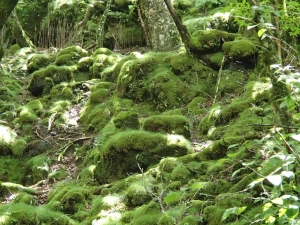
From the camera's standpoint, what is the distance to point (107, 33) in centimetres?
1312

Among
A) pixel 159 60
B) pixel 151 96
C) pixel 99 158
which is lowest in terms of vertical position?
pixel 99 158

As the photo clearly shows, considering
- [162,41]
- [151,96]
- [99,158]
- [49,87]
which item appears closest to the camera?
[99,158]

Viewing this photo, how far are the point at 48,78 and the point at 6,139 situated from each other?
8.55 feet

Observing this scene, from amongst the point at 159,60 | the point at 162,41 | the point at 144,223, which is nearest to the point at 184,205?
the point at 144,223

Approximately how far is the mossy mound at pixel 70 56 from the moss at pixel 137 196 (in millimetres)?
6437

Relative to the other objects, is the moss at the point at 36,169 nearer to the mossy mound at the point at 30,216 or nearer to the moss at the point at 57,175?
the moss at the point at 57,175

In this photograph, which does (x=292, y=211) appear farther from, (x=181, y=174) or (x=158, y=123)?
(x=158, y=123)

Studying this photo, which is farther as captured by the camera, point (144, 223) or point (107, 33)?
point (107, 33)

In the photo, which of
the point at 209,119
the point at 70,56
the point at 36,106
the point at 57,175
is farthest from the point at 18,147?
the point at 209,119

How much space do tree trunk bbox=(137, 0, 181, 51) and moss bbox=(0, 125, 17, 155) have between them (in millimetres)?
3775

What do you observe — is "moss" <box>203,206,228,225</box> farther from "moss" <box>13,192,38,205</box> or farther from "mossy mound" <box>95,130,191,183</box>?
"moss" <box>13,192,38,205</box>

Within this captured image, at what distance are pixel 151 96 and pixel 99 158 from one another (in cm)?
188

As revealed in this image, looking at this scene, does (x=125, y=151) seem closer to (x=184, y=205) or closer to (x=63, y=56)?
(x=184, y=205)

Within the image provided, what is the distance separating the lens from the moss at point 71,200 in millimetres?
5648
